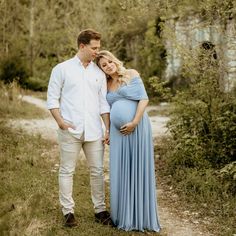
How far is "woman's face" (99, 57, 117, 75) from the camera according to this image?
4727 mm

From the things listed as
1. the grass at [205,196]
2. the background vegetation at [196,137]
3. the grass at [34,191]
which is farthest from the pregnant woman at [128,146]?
the grass at [205,196]

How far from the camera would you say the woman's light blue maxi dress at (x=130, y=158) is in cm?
477

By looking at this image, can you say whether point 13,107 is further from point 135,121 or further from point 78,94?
point 135,121

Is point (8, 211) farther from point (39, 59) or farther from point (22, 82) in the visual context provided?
point (39, 59)

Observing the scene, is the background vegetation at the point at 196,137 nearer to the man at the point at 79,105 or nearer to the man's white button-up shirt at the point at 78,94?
the man at the point at 79,105

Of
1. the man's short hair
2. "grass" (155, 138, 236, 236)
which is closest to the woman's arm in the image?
the man's short hair

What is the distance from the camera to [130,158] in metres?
4.81

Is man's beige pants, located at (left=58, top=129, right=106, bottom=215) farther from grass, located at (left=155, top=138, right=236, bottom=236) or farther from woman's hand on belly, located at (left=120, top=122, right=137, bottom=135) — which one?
grass, located at (left=155, top=138, right=236, bottom=236)

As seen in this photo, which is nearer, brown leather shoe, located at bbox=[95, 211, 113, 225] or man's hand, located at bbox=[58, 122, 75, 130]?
man's hand, located at bbox=[58, 122, 75, 130]

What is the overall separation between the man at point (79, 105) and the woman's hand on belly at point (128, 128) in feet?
0.82

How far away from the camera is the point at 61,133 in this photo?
4.73 metres

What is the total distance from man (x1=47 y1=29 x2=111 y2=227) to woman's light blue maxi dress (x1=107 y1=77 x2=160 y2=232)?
17 centimetres

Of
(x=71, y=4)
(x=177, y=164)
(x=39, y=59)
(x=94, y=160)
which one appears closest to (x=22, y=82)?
(x=39, y=59)

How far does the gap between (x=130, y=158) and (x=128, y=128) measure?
13.7 inches
